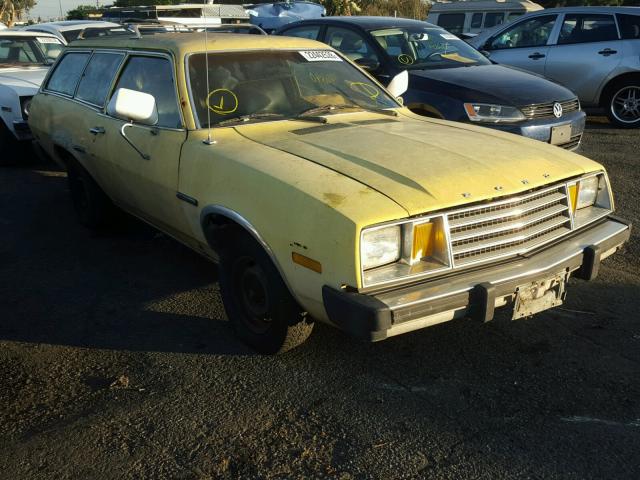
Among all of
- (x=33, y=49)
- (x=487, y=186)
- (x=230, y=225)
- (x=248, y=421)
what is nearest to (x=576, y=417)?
(x=487, y=186)

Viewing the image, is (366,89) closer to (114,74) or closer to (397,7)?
(114,74)

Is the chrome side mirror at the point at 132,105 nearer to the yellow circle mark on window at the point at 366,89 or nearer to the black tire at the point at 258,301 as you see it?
the black tire at the point at 258,301

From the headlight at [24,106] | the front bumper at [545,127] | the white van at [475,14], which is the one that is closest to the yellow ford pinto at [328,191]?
the front bumper at [545,127]

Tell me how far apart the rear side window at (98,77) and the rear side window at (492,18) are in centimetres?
1417

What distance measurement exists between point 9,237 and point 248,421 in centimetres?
374

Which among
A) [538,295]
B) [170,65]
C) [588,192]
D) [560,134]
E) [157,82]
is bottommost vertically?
[560,134]

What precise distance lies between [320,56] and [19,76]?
18.7 feet

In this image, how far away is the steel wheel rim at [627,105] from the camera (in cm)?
970

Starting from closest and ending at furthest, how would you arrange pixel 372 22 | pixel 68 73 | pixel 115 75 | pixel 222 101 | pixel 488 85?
pixel 222 101 → pixel 115 75 → pixel 68 73 → pixel 488 85 → pixel 372 22

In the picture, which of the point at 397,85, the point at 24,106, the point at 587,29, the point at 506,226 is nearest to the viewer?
the point at 506,226

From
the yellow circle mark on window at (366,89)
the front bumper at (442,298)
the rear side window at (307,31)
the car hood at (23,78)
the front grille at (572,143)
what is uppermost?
the yellow circle mark on window at (366,89)

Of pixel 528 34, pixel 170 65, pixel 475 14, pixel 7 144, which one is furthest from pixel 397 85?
pixel 475 14

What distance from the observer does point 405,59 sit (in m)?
7.35

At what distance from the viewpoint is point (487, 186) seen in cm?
312
